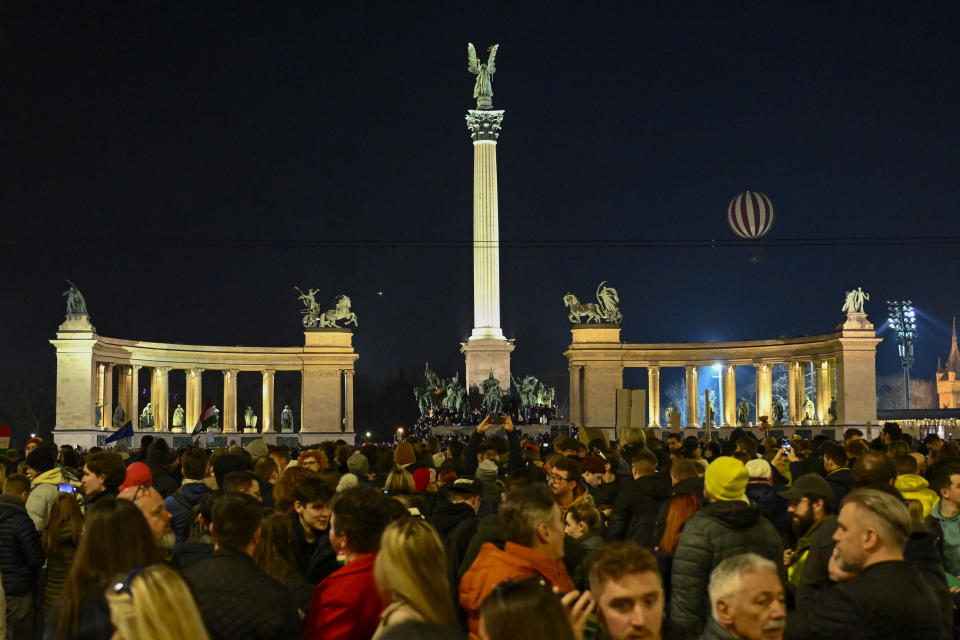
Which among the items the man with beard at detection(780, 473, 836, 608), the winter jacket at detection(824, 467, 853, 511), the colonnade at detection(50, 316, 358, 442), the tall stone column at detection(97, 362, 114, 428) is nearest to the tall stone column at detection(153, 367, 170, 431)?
the colonnade at detection(50, 316, 358, 442)

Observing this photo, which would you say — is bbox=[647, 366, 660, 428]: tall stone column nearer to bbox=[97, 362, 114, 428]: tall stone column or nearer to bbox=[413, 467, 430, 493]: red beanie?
bbox=[97, 362, 114, 428]: tall stone column

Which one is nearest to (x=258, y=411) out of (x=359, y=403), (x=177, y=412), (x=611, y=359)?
(x=359, y=403)

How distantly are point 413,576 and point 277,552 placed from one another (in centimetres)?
268

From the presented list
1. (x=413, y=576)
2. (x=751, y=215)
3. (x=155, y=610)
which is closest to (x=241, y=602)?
(x=413, y=576)

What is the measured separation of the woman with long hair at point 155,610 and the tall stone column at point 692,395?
82.5 metres

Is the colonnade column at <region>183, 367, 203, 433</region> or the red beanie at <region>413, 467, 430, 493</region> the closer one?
the red beanie at <region>413, 467, 430, 493</region>

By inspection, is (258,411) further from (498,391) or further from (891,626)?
(891,626)

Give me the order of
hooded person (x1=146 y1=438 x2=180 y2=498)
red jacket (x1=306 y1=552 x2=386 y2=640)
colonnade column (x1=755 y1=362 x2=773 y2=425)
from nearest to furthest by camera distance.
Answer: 1. red jacket (x1=306 y1=552 x2=386 y2=640)
2. hooded person (x1=146 y1=438 x2=180 y2=498)
3. colonnade column (x1=755 y1=362 x2=773 y2=425)

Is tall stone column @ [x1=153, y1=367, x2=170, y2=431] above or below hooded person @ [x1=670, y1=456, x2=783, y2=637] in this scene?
above

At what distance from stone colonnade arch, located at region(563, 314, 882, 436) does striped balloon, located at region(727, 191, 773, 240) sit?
18647 millimetres

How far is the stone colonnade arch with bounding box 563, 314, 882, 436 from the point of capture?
78.4m

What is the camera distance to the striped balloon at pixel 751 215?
62469 millimetres

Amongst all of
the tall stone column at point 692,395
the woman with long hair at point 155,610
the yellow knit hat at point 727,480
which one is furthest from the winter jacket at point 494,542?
the tall stone column at point 692,395

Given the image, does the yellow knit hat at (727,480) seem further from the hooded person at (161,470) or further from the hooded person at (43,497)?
the hooded person at (43,497)
